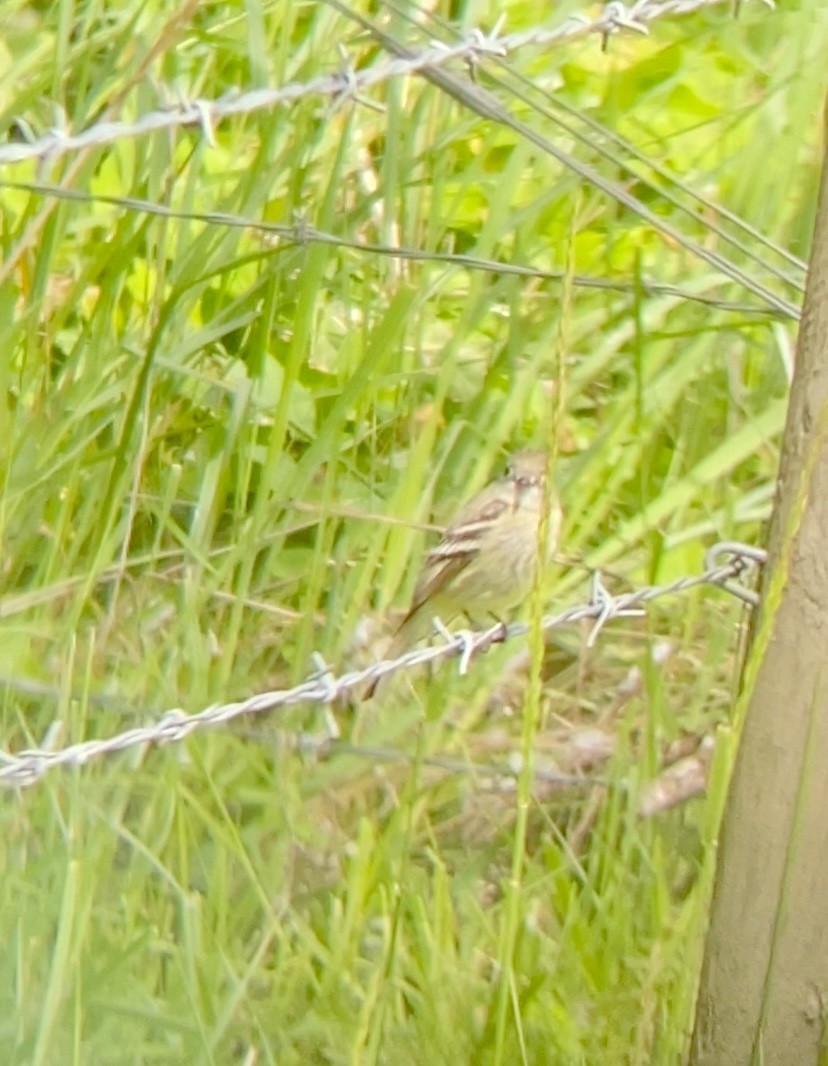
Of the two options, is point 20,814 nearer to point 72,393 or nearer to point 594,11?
point 72,393

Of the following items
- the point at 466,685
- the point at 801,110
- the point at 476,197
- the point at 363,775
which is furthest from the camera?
the point at 476,197

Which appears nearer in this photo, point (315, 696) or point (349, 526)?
point (315, 696)

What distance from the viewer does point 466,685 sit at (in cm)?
315

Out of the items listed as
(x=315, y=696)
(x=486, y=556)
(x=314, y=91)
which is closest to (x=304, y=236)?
(x=314, y=91)

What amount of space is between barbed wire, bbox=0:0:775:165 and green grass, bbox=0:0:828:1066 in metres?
0.08

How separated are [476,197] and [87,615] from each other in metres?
1.53

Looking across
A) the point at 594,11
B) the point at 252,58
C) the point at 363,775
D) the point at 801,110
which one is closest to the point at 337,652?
the point at 363,775

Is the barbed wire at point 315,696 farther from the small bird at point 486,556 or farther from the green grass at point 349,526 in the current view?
the small bird at point 486,556

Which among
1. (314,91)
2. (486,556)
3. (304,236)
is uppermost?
(314,91)

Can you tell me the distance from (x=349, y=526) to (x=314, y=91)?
0.98 m

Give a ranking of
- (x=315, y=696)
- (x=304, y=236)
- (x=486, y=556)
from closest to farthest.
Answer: (x=315, y=696)
(x=304, y=236)
(x=486, y=556)

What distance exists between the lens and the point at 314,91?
2.33 metres

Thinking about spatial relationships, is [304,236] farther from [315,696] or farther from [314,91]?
[315,696]

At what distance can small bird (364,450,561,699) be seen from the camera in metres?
3.26
